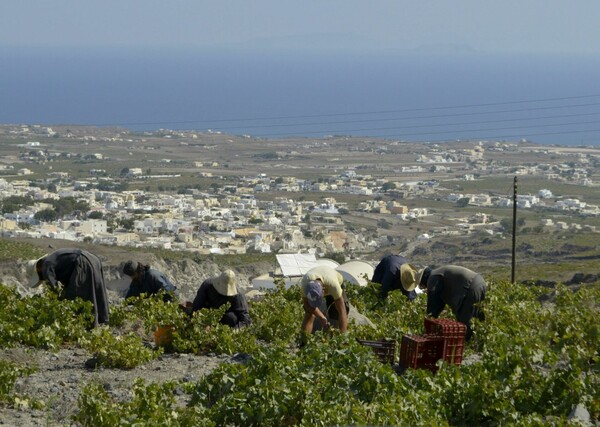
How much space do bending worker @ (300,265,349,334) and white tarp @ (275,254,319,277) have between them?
12.7 m

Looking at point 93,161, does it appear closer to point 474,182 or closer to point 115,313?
point 474,182

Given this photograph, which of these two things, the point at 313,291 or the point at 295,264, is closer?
the point at 313,291

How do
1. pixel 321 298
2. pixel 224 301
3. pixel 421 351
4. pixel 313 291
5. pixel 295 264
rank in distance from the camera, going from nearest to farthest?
pixel 421 351 → pixel 313 291 → pixel 321 298 → pixel 224 301 → pixel 295 264

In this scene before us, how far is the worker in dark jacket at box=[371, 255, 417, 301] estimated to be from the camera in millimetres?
13125

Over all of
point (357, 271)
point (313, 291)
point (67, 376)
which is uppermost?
point (313, 291)

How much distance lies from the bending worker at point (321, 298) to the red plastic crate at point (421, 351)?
3.54 feet

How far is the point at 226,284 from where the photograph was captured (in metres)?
11.4

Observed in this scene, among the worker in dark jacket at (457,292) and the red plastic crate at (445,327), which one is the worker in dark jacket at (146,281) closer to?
the worker in dark jacket at (457,292)

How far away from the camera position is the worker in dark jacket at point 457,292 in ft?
36.8

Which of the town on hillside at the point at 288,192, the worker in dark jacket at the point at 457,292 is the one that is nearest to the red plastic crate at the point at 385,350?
the worker in dark jacket at the point at 457,292

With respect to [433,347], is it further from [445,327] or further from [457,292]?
[457,292]

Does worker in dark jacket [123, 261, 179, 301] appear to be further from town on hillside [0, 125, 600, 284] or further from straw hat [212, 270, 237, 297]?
town on hillside [0, 125, 600, 284]

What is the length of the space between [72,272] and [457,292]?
4.03 m

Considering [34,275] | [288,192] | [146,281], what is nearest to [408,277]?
[146,281]
